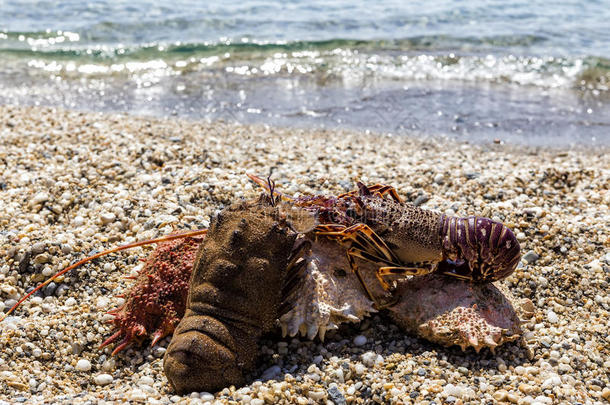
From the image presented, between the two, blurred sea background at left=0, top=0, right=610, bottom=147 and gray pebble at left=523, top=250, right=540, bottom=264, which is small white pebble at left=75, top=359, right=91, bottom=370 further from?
blurred sea background at left=0, top=0, right=610, bottom=147

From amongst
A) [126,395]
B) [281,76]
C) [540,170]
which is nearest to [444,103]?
[281,76]

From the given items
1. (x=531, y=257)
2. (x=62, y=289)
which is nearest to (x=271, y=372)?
(x=62, y=289)

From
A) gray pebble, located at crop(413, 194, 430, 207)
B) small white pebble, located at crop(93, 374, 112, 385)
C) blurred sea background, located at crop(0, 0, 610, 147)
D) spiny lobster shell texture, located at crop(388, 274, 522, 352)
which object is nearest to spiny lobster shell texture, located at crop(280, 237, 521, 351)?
spiny lobster shell texture, located at crop(388, 274, 522, 352)

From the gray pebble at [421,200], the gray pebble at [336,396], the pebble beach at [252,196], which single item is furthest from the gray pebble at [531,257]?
the gray pebble at [336,396]

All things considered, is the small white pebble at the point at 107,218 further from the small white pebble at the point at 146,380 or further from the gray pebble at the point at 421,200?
the gray pebble at the point at 421,200

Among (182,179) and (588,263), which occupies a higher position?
(182,179)

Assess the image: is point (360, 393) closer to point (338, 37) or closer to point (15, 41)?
point (338, 37)

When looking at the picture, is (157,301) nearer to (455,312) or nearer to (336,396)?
(336,396)

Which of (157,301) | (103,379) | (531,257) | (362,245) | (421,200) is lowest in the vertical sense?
(103,379)
